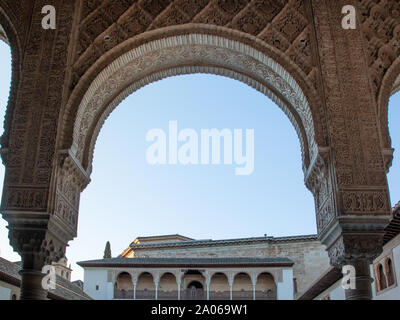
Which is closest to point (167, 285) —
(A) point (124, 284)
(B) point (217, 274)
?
(A) point (124, 284)

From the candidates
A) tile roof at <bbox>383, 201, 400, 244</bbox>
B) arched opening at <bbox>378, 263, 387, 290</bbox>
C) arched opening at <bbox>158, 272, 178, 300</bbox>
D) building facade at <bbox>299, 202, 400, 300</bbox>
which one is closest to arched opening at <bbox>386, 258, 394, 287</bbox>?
building facade at <bbox>299, 202, 400, 300</bbox>

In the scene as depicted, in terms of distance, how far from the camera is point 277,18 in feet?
19.4

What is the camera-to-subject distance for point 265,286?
2664cm

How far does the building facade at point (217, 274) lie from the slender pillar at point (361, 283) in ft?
70.6

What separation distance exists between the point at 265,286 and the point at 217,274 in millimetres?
2728

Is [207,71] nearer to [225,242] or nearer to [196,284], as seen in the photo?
[196,284]

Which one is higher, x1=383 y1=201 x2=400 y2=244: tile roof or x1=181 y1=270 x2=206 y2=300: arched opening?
x1=181 y1=270 x2=206 y2=300: arched opening

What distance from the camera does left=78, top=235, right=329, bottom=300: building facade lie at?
25766 millimetres

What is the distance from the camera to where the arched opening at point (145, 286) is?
26.5 meters

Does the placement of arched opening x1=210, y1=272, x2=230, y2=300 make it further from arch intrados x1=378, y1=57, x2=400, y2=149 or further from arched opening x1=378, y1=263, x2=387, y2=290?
arch intrados x1=378, y1=57, x2=400, y2=149

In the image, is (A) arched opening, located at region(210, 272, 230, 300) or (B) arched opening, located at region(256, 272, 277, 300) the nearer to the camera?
(B) arched opening, located at region(256, 272, 277, 300)

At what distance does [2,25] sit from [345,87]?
157 inches

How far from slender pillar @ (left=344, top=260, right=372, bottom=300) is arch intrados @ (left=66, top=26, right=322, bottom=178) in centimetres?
137
